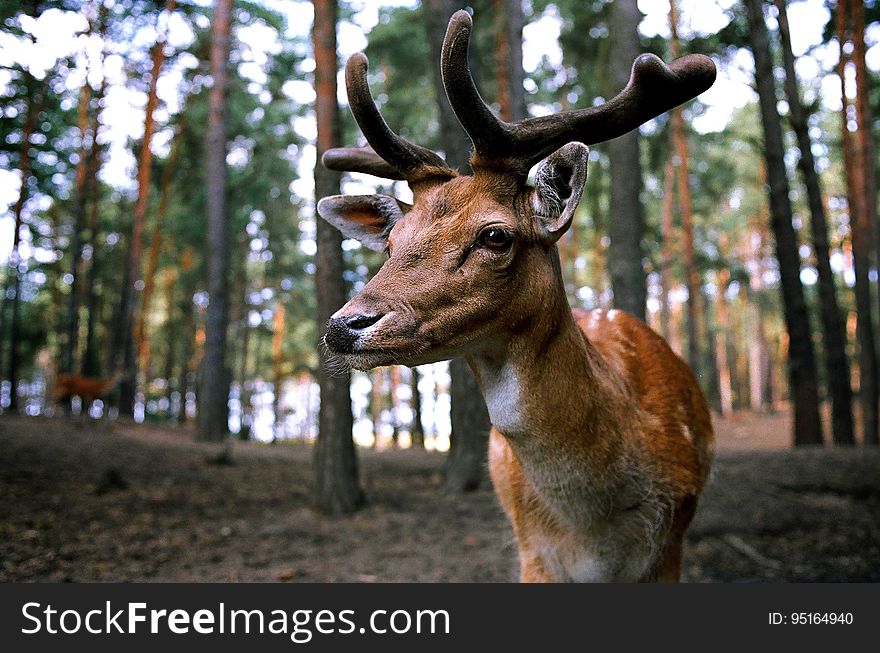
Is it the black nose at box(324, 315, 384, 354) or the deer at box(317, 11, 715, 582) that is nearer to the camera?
the black nose at box(324, 315, 384, 354)

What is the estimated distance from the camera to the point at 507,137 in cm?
313

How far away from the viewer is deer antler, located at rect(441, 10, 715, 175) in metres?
3.03

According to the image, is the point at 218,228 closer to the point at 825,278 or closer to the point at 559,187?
the point at 825,278

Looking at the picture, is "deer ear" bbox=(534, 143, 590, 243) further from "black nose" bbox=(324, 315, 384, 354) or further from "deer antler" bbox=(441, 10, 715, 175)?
"black nose" bbox=(324, 315, 384, 354)

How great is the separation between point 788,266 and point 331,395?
8.32 metres

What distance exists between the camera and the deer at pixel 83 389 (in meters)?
15.5

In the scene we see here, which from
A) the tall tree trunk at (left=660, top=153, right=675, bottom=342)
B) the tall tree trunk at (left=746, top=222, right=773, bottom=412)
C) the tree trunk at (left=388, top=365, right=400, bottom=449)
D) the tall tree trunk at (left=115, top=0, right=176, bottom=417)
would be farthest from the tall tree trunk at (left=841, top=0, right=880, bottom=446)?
the tree trunk at (left=388, top=365, right=400, bottom=449)

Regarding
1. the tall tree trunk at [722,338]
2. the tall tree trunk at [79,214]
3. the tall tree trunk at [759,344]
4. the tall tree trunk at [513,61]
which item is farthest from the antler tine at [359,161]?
the tall tree trunk at [722,338]

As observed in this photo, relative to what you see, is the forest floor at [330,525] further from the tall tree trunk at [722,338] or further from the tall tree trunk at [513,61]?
the tall tree trunk at [722,338]

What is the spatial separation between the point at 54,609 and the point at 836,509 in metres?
7.83

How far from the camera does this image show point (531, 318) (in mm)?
3027

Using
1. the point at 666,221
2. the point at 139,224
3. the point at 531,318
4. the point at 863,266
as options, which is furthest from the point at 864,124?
the point at 139,224

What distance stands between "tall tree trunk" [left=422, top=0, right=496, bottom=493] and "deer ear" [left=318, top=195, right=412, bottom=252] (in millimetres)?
5358

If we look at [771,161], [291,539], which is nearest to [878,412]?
[771,161]
